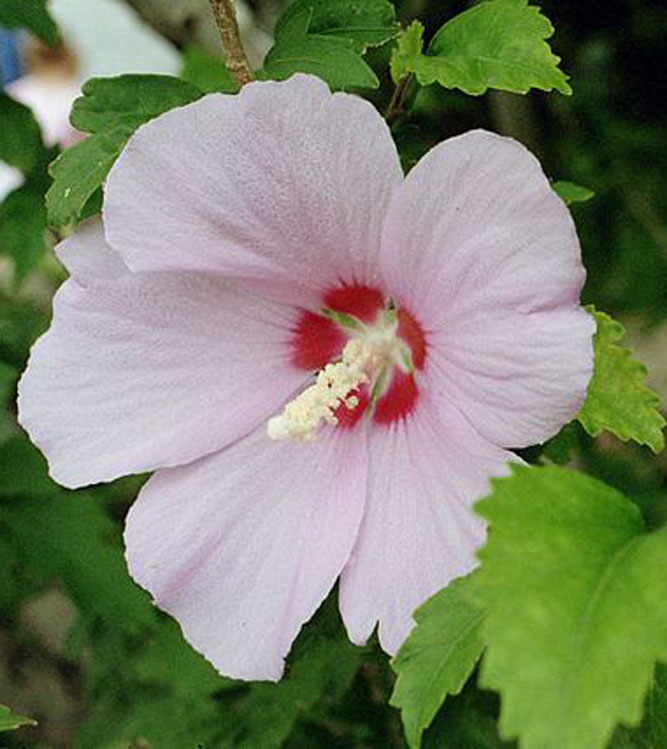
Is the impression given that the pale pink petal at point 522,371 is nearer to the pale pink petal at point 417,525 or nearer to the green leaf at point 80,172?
the pale pink petal at point 417,525

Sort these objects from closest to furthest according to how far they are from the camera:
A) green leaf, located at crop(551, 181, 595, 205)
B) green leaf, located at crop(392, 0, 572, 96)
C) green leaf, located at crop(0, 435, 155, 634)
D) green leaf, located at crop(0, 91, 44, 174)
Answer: green leaf, located at crop(392, 0, 572, 96) → green leaf, located at crop(551, 181, 595, 205) → green leaf, located at crop(0, 91, 44, 174) → green leaf, located at crop(0, 435, 155, 634)

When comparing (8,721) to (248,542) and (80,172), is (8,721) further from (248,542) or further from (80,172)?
(80,172)

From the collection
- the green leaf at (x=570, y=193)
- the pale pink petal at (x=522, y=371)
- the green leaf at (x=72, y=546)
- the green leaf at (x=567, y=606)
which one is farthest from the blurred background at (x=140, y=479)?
the green leaf at (x=567, y=606)

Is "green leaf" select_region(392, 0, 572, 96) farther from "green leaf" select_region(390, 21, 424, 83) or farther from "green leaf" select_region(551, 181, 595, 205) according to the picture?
"green leaf" select_region(551, 181, 595, 205)

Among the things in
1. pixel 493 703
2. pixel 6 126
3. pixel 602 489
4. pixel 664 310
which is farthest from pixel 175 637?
pixel 664 310

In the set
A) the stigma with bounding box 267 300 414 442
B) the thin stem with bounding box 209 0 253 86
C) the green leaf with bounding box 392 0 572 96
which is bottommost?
the stigma with bounding box 267 300 414 442

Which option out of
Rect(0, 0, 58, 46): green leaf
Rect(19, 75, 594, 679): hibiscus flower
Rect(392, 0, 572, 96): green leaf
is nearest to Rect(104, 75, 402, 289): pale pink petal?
Rect(19, 75, 594, 679): hibiscus flower
